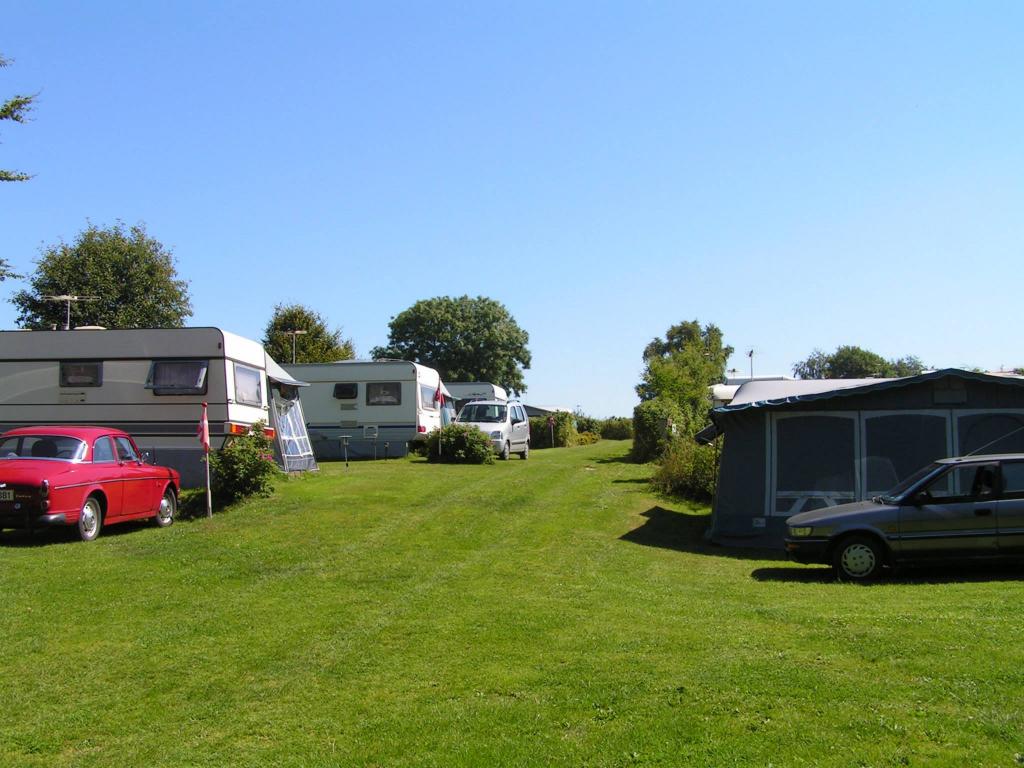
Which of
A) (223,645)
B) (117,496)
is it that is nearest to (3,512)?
(117,496)

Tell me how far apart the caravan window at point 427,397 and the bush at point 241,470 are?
10960 millimetres

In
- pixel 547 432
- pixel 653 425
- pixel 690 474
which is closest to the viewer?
pixel 690 474

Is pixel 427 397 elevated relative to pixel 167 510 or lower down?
elevated

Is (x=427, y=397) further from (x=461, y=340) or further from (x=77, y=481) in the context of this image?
(x=461, y=340)

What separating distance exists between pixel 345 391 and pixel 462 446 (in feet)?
15.8

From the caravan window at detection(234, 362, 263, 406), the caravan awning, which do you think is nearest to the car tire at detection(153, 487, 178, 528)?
the caravan window at detection(234, 362, 263, 406)

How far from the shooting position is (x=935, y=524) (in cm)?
1079

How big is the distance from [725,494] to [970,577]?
4900mm

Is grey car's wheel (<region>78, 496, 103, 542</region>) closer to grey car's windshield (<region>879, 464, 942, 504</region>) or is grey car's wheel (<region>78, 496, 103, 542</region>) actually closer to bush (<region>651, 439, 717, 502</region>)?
grey car's windshield (<region>879, 464, 942, 504</region>)

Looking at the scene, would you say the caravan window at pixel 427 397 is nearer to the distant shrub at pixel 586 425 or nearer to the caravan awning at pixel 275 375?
the caravan awning at pixel 275 375

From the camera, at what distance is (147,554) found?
11.9m

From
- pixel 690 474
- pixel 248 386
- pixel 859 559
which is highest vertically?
pixel 248 386

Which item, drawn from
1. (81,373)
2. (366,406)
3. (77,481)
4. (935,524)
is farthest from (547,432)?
(935,524)

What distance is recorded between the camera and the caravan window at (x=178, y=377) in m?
17.5
